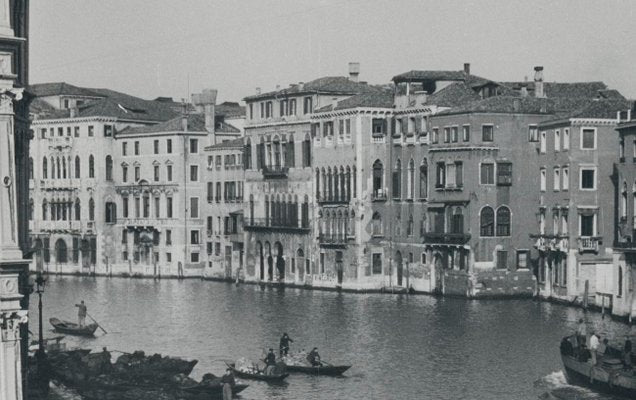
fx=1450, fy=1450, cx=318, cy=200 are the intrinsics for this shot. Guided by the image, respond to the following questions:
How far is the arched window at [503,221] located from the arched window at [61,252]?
3520 cm

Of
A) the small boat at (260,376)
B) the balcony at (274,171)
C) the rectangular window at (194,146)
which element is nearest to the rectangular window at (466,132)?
the balcony at (274,171)

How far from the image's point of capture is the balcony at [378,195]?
7044cm

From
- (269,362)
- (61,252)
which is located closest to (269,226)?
(61,252)

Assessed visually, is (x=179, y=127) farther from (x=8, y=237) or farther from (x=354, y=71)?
(x=8, y=237)

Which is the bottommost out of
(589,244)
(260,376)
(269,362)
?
(260,376)

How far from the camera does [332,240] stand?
71.9 m

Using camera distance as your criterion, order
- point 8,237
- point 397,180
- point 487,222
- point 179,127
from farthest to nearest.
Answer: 1. point 179,127
2. point 397,180
3. point 487,222
4. point 8,237

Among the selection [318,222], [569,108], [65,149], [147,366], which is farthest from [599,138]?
[65,149]

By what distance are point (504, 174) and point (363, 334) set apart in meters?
15.5

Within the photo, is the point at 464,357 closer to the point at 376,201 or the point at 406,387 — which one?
the point at 406,387

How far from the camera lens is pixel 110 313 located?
61.8m

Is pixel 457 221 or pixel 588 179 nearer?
pixel 588 179

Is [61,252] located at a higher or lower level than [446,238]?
lower

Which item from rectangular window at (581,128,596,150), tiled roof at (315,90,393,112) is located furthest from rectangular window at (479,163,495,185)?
tiled roof at (315,90,393,112)
